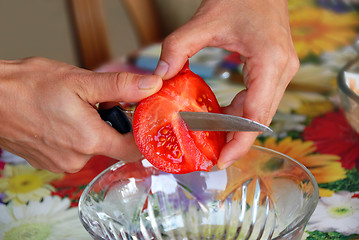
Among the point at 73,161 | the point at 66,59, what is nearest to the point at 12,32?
the point at 66,59

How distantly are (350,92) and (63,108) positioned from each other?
0.43m

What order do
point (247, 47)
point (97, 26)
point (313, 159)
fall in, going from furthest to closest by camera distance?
point (97, 26) → point (313, 159) → point (247, 47)

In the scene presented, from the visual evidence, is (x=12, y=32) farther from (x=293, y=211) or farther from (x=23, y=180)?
(x=293, y=211)

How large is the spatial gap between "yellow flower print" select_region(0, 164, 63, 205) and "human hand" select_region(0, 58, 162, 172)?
0.29 ft

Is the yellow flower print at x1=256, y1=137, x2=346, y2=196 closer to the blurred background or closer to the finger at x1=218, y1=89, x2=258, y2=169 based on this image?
the finger at x1=218, y1=89, x2=258, y2=169

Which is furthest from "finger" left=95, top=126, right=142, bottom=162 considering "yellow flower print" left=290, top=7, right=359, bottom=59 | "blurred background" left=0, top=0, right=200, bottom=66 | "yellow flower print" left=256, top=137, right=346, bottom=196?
"blurred background" left=0, top=0, right=200, bottom=66

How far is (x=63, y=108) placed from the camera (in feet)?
2.30

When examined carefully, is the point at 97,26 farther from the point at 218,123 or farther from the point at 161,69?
the point at 218,123

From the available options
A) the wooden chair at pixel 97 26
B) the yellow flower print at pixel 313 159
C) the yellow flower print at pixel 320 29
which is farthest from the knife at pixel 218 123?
the wooden chair at pixel 97 26

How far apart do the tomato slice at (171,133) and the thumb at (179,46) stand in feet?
0.12

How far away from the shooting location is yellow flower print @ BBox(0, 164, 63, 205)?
2.80 feet

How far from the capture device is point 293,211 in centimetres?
67

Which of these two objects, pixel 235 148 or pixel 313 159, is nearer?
pixel 235 148

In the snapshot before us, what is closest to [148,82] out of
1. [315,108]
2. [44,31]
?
[315,108]
